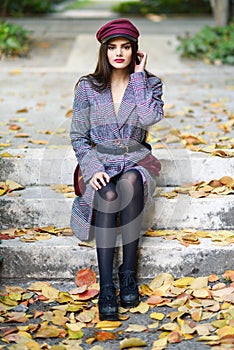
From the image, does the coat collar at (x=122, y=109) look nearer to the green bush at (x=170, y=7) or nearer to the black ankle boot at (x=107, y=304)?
the black ankle boot at (x=107, y=304)

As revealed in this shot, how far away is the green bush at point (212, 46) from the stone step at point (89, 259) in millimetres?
5410

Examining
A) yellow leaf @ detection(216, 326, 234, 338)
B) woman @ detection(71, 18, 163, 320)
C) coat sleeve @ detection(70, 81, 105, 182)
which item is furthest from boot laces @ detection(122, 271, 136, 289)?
coat sleeve @ detection(70, 81, 105, 182)

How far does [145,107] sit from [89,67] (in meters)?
4.87

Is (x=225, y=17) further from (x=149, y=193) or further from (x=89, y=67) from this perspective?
(x=149, y=193)

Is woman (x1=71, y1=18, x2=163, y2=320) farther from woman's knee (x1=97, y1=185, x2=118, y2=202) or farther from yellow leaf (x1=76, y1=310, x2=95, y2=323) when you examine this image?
yellow leaf (x1=76, y1=310, x2=95, y2=323)

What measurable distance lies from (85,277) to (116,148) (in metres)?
0.73

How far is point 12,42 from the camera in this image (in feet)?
30.9

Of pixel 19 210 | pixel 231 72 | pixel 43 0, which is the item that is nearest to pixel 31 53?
pixel 231 72

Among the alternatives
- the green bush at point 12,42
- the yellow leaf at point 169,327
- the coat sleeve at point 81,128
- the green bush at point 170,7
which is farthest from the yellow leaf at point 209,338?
the green bush at point 170,7

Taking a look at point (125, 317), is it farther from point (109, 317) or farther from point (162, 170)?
point (162, 170)

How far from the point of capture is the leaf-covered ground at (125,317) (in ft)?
10.6

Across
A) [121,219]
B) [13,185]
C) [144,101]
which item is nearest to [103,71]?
[144,101]

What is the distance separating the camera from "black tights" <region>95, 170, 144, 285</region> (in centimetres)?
358

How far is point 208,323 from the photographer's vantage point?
132 inches
